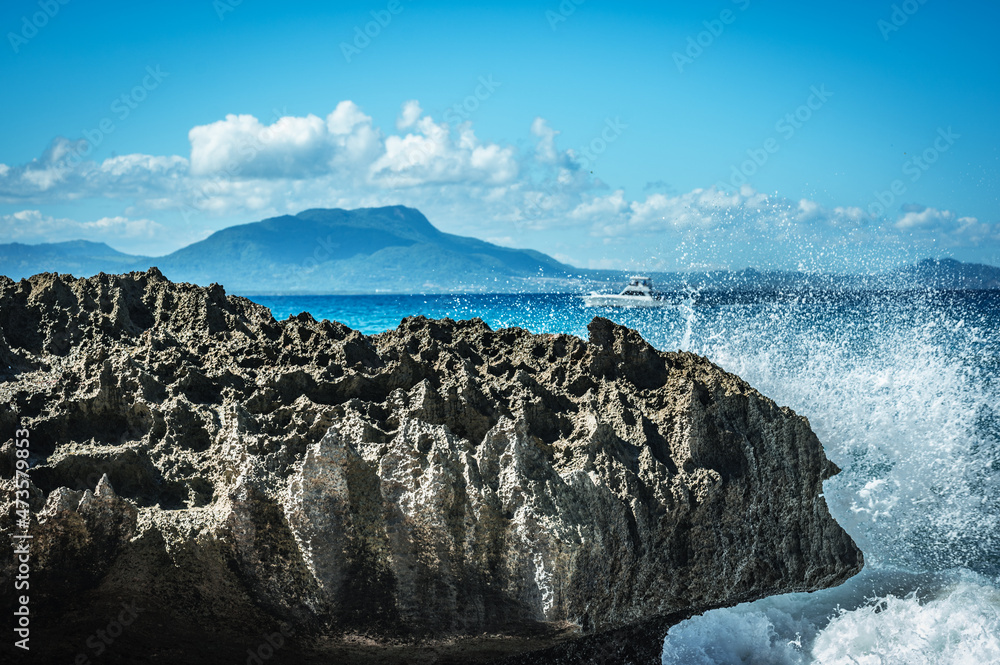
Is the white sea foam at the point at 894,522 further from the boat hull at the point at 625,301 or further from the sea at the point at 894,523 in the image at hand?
the boat hull at the point at 625,301

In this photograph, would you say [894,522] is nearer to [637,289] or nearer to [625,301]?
[637,289]

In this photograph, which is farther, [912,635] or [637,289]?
[637,289]

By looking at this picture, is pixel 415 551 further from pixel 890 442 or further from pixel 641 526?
pixel 890 442

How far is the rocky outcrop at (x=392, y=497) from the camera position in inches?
117

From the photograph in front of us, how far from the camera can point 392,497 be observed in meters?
3.00

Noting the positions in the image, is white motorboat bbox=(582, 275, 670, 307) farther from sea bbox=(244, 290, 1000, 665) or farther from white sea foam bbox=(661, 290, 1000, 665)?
white sea foam bbox=(661, 290, 1000, 665)

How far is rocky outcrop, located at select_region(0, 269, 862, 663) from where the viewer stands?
9.71 ft

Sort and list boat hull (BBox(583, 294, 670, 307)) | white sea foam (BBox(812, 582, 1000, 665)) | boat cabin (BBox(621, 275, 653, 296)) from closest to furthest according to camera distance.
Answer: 1. white sea foam (BBox(812, 582, 1000, 665))
2. boat hull (BBox(583, 294, 670, 307))
3. boat cabin (BBox(621, 275, 653, 296))

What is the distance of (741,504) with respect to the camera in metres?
3.43

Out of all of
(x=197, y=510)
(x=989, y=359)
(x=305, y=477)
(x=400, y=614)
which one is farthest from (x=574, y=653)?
(x=989, y=359)

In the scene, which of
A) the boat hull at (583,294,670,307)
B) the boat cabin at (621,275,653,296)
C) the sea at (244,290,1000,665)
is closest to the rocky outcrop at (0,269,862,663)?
the sea at (244,290,1000,665)

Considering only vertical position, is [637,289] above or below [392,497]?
above

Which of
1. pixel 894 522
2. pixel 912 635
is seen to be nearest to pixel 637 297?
pixel 894 522

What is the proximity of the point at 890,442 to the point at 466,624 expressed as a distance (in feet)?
25.0
